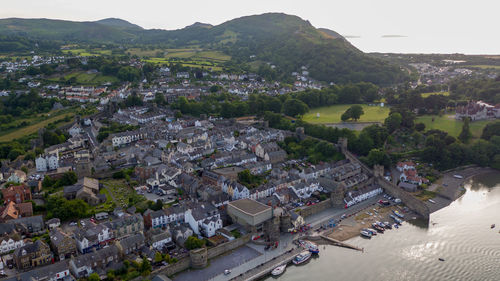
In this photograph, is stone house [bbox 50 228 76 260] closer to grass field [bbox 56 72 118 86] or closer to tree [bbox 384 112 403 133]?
tree [bbox 384 112 403 133]

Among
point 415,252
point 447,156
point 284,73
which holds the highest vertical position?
point 284,73

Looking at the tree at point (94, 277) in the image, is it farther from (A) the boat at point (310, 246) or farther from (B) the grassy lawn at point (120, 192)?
(A) the boat at point (310, 246)

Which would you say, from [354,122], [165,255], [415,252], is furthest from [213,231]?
[354,122]

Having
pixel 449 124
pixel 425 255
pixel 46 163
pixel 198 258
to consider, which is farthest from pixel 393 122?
pixel 46 163

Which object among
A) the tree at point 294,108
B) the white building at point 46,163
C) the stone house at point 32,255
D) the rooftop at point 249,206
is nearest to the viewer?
the stone house at point 32,255

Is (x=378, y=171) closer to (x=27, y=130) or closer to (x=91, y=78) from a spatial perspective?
(x=27, y=130)

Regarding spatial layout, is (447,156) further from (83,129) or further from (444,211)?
(83,129)

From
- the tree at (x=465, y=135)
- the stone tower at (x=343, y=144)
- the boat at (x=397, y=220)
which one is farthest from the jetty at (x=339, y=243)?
the tree at (x=465, y=135)
